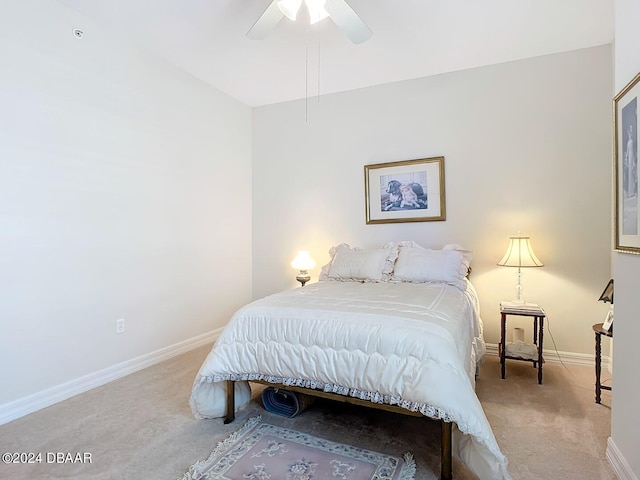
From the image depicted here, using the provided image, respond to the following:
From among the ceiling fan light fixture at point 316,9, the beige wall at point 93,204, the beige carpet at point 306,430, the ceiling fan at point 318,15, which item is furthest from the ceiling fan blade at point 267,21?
the beige carpet at point 306,430

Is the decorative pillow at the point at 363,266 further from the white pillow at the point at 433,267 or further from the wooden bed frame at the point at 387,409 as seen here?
the wooden bed frame at the point at 387,409

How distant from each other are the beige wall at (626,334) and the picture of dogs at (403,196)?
1.95 meters

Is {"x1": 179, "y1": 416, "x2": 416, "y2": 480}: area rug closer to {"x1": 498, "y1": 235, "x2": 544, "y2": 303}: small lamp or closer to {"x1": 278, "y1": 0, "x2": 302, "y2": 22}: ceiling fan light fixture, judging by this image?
{"x1": 498, "y1": 235, "x2": 544, "y2": 303}: small lamp

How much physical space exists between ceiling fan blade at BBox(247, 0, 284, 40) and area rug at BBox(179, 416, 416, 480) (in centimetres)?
250

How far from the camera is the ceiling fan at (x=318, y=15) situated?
2.11 m

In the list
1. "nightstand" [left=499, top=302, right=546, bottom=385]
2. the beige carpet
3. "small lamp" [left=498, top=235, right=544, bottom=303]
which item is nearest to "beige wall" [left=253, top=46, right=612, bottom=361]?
"small lamp" [left=498, top=235, right=544, bottom=303]

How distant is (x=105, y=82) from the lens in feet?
9.09

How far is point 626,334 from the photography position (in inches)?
61.7

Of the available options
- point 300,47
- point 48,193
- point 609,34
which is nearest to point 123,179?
point 48,193

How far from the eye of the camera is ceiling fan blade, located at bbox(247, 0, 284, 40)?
2137mm

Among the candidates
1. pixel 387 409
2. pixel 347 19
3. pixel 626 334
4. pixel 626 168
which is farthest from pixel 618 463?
pixel 347 19

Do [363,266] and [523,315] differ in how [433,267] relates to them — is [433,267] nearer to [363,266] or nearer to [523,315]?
[363,266]

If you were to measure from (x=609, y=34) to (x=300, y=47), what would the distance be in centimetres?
251

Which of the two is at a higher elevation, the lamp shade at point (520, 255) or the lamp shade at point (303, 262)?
the lamp shade at point (520, 255)
